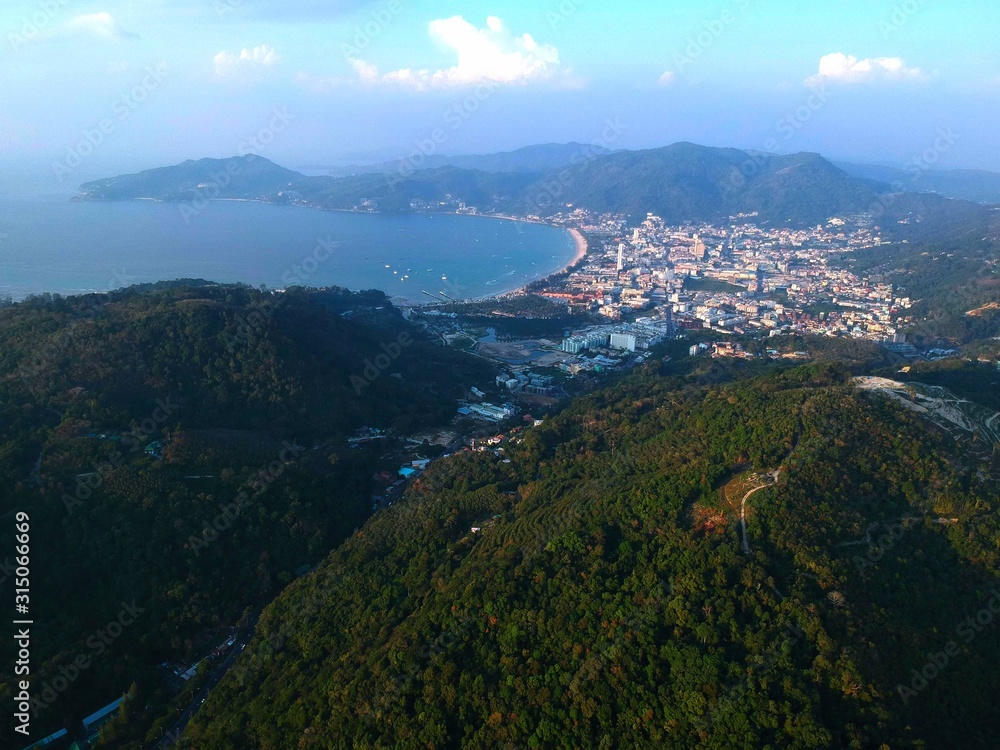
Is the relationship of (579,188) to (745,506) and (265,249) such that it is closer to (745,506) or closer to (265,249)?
(265,249)

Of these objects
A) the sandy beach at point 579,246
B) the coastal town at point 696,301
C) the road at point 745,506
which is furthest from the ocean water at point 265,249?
the road at point 745,506

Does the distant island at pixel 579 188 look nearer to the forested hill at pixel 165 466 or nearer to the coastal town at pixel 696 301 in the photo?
the coastal town at pixel 696 301

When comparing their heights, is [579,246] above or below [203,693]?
above

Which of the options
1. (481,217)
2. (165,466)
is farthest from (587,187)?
(165,466)

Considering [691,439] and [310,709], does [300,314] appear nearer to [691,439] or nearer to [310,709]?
[691,439]

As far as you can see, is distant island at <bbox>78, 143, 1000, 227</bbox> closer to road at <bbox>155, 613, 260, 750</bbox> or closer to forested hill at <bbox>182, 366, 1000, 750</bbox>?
forested hill at <bbox>182, 366, 1000, 750</bbox>

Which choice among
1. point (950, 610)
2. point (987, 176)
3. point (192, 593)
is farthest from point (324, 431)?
point (987, 176)
